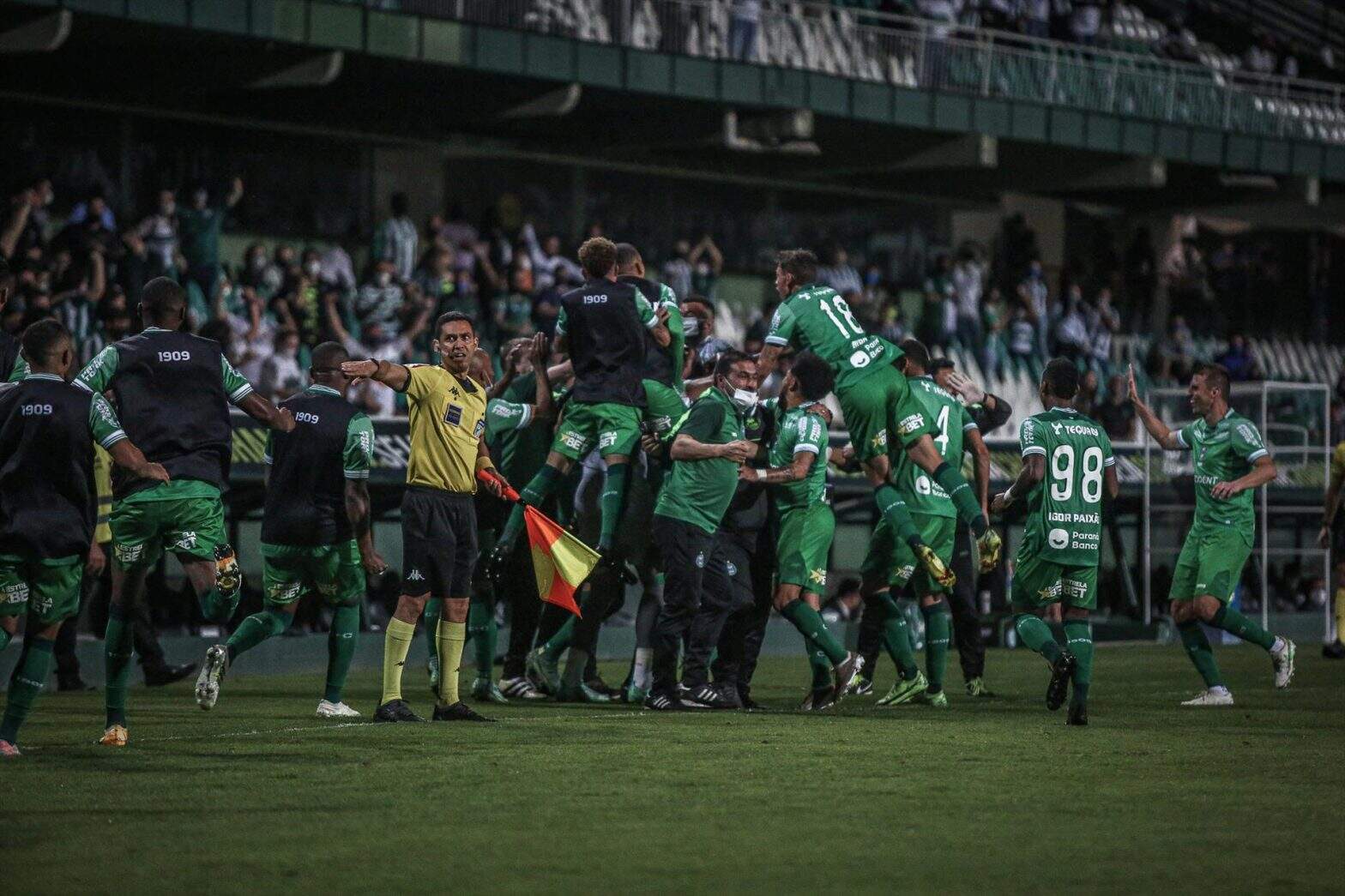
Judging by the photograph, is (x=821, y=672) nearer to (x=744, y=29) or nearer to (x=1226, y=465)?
(x=1226, y=465)

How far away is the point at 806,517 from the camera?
515 inches

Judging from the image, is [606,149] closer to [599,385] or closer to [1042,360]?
[1042,360]

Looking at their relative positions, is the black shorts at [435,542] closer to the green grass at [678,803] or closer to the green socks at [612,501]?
the green grass at [678,803]

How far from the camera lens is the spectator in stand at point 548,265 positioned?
25256mm

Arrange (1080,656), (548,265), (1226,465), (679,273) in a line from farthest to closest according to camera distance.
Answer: (679,273) < (548,265) < (1226,465) < (1080,656)

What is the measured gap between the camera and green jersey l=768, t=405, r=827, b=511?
12523 mm

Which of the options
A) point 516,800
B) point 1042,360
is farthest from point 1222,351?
point 516,800

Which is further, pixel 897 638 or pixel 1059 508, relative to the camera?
pixel 897 638

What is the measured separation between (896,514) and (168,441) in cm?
491

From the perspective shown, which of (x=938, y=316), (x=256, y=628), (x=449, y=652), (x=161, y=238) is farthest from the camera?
(x=938, y=316)

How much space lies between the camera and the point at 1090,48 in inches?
1292

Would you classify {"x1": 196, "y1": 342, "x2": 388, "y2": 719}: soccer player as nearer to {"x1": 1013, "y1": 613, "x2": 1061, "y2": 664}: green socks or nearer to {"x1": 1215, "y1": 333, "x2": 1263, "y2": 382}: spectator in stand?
{"x1": 1013, "y1": 613, "x2": 1061, "y2": 664}: green socks

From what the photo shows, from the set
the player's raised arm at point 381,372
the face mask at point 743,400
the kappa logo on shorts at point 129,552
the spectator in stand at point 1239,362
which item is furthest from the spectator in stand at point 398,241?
the spectator in stand at point 1239,362

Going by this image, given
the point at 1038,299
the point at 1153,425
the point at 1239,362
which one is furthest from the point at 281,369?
the point at 1239,362
